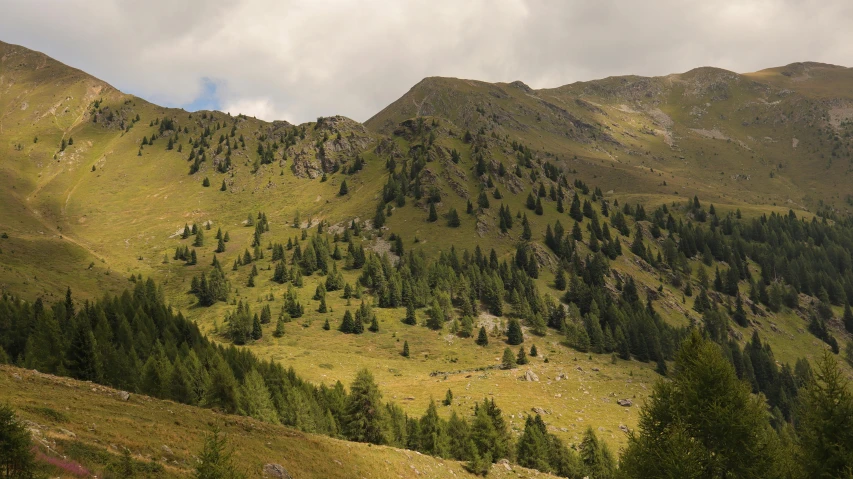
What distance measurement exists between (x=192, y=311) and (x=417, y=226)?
95153mm

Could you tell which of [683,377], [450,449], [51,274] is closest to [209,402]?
[450,449]

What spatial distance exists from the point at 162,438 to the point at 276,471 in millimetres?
7776

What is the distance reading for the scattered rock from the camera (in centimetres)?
2970

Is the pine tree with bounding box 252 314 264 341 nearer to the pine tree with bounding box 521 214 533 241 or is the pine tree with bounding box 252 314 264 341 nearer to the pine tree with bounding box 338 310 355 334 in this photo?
the pine tree with bounding box 338 310 355 334

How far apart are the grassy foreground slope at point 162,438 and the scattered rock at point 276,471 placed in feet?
1.57

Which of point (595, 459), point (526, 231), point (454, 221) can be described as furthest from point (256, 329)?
point (526, 231)

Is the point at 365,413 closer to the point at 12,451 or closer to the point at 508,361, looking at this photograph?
the point at 12,451

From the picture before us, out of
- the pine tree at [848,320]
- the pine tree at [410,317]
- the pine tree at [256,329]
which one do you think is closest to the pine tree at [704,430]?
the pine tree at [256,329]

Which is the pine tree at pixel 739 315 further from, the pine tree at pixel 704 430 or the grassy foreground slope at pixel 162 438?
the pine tree at pixel 704 430

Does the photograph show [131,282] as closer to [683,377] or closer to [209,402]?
[209,402]

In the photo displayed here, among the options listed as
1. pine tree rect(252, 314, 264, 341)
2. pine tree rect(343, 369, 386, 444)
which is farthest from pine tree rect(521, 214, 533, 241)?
pine tree rect(343, 369, 386, 444)

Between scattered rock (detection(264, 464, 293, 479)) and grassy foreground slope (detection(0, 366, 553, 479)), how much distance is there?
48 centimetres

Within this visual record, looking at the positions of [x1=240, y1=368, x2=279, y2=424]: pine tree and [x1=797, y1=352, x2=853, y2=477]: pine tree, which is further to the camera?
[x1=240, y1=368, x2=279, y2=424]: pine tree

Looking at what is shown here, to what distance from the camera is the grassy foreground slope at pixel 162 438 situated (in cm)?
2478
